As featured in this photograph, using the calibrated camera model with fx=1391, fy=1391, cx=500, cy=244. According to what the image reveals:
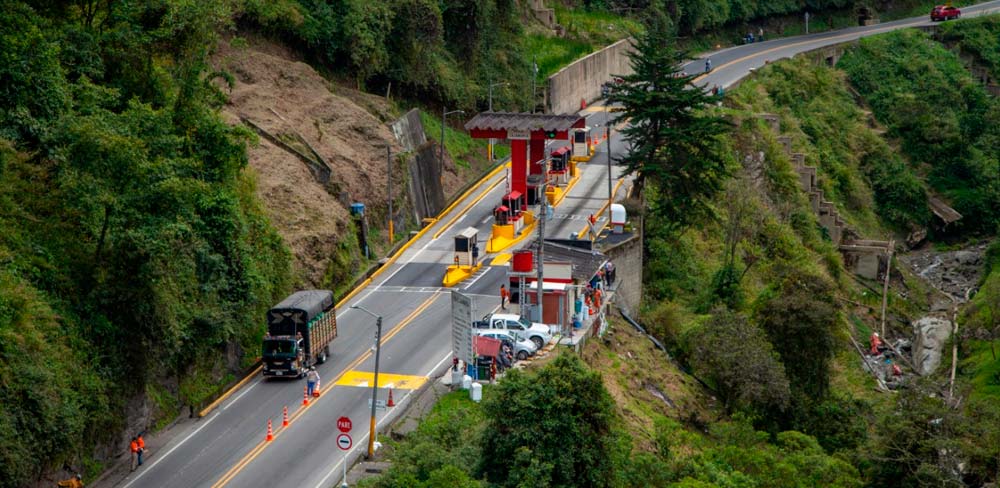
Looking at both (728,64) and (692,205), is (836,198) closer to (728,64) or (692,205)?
(728,64)

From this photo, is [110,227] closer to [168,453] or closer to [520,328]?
[168,453]

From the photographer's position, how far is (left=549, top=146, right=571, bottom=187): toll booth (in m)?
79.3

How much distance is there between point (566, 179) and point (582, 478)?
1671 inches

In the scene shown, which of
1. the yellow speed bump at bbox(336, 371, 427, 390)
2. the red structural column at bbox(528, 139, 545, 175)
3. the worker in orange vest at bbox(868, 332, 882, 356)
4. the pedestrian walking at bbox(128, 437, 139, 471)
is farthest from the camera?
the worker in orange vest at bbox(868, 332, 882, 356)

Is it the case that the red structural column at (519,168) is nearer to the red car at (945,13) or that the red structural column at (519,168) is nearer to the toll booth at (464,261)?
the toll booth at (464,261)

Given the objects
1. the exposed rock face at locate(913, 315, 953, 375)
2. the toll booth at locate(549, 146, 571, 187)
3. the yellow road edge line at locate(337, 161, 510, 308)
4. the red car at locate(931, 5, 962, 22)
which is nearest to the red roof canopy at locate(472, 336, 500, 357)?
the yellow road edge line at locate(337, 161, 510, 308)

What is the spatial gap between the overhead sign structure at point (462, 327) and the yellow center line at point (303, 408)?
15.0 feet

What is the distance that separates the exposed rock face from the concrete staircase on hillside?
598 centimetres

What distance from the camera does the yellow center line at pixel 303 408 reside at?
4418cm

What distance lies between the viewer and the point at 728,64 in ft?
374

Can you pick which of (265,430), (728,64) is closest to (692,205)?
(265,430)

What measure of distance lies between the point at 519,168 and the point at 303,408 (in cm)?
2771

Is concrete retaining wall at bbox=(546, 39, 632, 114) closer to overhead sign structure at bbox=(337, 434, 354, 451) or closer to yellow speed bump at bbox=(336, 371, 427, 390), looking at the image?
yellow speed bump at bbox=(336, 371, 427, 390)

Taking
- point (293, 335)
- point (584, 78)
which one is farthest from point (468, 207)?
point (584, 78)
